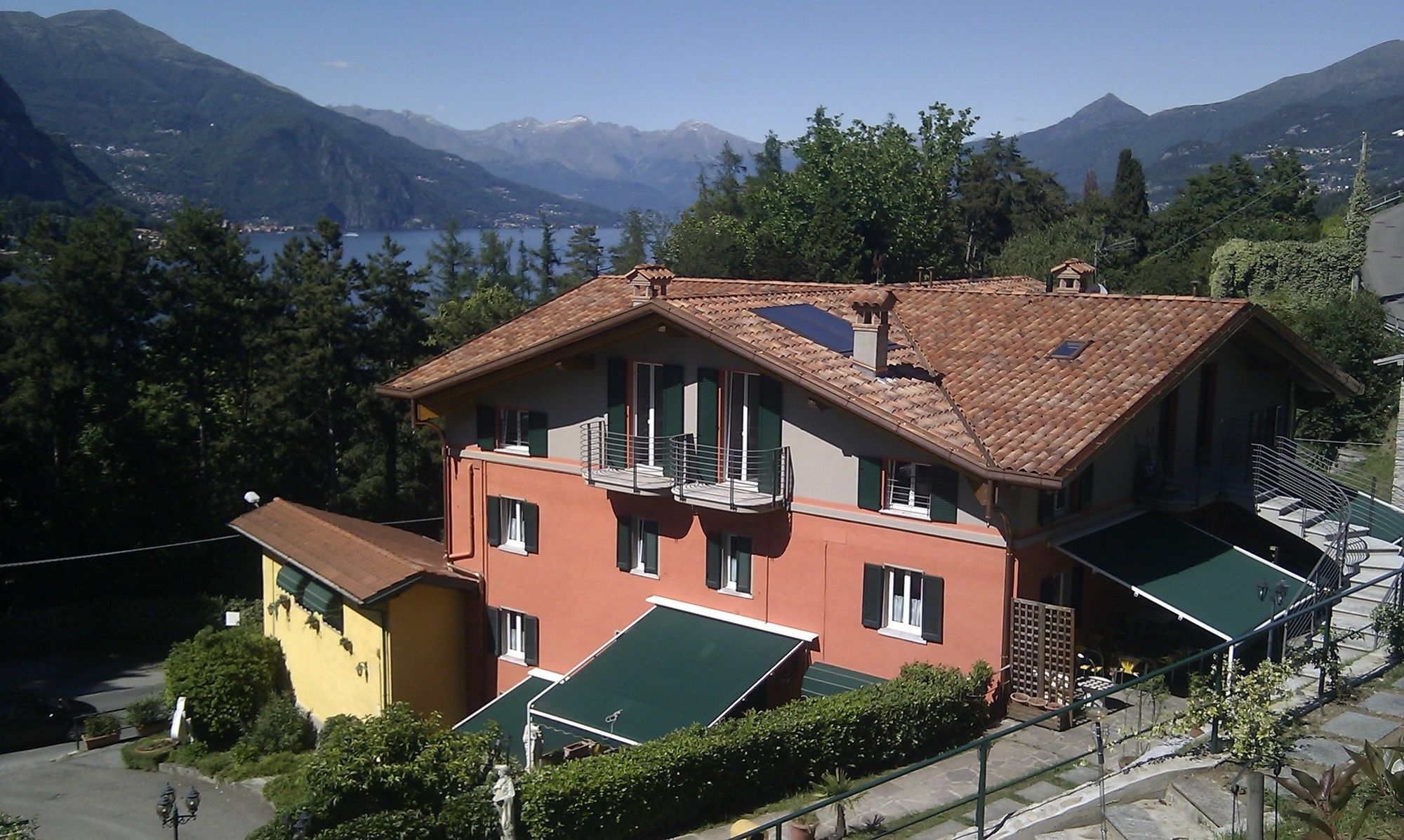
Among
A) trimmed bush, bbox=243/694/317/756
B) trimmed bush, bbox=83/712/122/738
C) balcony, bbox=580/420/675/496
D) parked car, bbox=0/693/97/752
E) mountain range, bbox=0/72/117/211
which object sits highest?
mountain range, bbox=0/72/117/211

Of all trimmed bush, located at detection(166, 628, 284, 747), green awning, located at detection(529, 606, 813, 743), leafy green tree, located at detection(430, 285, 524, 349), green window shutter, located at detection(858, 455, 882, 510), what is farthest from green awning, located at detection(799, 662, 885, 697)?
leafy green tree, located at detection(430, 285, 524, 349)

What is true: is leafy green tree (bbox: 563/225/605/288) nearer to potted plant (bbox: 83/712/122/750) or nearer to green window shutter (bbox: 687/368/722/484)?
potted plant (bbox: 83/712/122/750)

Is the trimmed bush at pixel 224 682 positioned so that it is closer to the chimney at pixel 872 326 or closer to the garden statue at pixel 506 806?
the garden statue at pixel 506 806

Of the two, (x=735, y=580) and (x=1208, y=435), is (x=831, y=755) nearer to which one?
(x=735, y=580)

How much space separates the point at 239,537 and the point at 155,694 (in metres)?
9.31

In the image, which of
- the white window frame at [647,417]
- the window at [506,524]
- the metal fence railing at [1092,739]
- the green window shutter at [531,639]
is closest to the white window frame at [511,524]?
the window at [506,524]

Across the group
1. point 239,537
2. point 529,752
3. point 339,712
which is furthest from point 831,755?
point 239,537

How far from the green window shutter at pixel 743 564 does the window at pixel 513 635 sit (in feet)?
18.0

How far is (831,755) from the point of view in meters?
15.5

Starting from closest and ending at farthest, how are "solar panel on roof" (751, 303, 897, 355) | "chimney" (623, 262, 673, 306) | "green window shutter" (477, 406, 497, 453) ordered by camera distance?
"solar panel on roof" (751, 303, 897, 355)
"chimney" (623, 262, 673, 306)
"green window shutter" (477, 406, 497, 453)

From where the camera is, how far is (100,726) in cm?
Result: 2680

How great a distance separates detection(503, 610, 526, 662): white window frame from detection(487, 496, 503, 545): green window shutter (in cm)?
154

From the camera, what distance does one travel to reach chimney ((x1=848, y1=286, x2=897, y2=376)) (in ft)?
60.8

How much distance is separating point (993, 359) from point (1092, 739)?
7.02m
